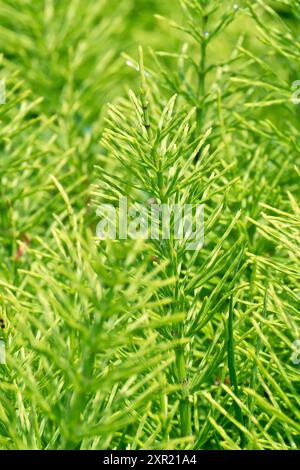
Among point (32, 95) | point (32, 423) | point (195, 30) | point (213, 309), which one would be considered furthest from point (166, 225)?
point (32, 95)

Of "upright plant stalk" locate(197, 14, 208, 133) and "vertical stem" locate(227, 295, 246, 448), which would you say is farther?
"upright plant stalk" locate(197, 14, 208, 133)

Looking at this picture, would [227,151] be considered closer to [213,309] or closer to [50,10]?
[213,309]

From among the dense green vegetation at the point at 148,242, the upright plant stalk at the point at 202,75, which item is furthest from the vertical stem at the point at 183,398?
the upright plant stalk at the point at 202,75

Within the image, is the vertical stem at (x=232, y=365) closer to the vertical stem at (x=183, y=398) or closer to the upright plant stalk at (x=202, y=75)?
the vertical stem at (x=183, y=398)

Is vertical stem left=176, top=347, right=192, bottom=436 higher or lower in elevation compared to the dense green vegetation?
lower

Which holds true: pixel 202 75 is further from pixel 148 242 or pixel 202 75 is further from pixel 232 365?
pixel 232 365

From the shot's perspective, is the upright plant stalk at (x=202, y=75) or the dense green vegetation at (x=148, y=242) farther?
the upright plant stalk at (x=202, y=75)

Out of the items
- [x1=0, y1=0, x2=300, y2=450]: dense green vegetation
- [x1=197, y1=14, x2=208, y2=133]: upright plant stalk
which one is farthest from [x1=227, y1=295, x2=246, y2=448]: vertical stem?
[x1=197, y1=14, x2=208, y2=133]: upright plant stalk

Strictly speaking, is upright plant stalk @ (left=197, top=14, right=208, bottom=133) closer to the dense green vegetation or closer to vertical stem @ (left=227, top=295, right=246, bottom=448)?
the dense green vegetation
